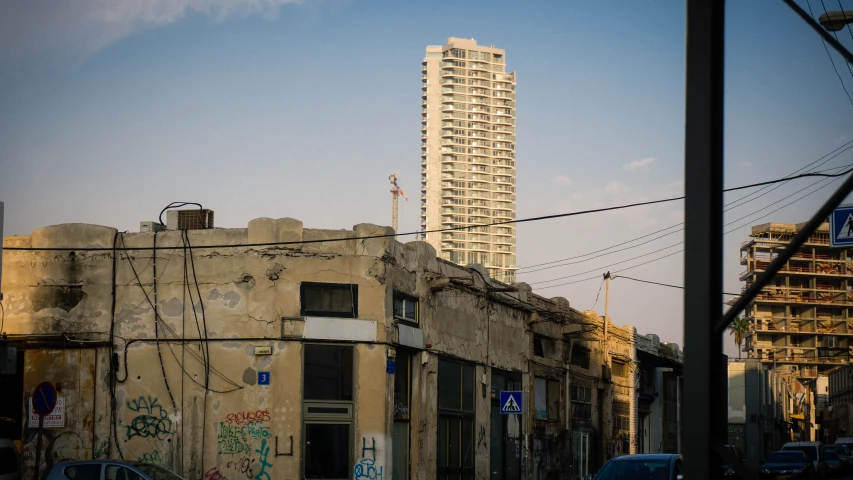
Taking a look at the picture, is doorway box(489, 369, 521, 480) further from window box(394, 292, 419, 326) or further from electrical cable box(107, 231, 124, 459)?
electrical cable box(107, 231, 124, 459)

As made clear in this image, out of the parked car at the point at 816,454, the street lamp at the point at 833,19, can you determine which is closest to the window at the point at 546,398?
the parked car at the point at 816,454

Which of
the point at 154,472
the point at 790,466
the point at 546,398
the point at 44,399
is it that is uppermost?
the point at 44,399

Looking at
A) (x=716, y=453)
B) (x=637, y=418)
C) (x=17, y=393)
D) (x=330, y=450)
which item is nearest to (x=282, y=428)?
(x=330, y=450)

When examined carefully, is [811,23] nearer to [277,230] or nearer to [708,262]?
[708,262]

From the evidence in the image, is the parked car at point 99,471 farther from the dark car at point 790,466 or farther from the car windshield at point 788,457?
the car windshield at point 788,457

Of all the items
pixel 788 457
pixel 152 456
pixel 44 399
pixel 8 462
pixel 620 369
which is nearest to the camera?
pixel 44 399

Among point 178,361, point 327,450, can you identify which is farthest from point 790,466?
point 178,361

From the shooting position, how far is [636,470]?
59.5 feet

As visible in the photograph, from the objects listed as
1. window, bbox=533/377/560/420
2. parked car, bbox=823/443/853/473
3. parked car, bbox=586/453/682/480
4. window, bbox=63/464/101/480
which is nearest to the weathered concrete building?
window, bbox=63/464/101/480

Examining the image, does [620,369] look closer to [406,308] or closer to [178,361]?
[406,308]

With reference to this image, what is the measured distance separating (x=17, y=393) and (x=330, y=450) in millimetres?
8549

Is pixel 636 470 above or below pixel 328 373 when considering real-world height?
below

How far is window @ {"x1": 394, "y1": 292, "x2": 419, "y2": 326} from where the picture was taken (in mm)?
28178

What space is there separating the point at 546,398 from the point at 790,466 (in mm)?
9405
